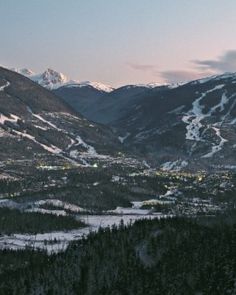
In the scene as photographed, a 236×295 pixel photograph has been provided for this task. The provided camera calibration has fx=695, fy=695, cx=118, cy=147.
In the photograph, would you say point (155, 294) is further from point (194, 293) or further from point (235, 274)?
point (235, 274)

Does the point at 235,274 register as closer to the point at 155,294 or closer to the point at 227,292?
the point at 227,292

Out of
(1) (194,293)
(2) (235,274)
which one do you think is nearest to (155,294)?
(1) (194,293)

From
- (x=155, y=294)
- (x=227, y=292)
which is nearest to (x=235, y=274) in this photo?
(x=227, y=292)
